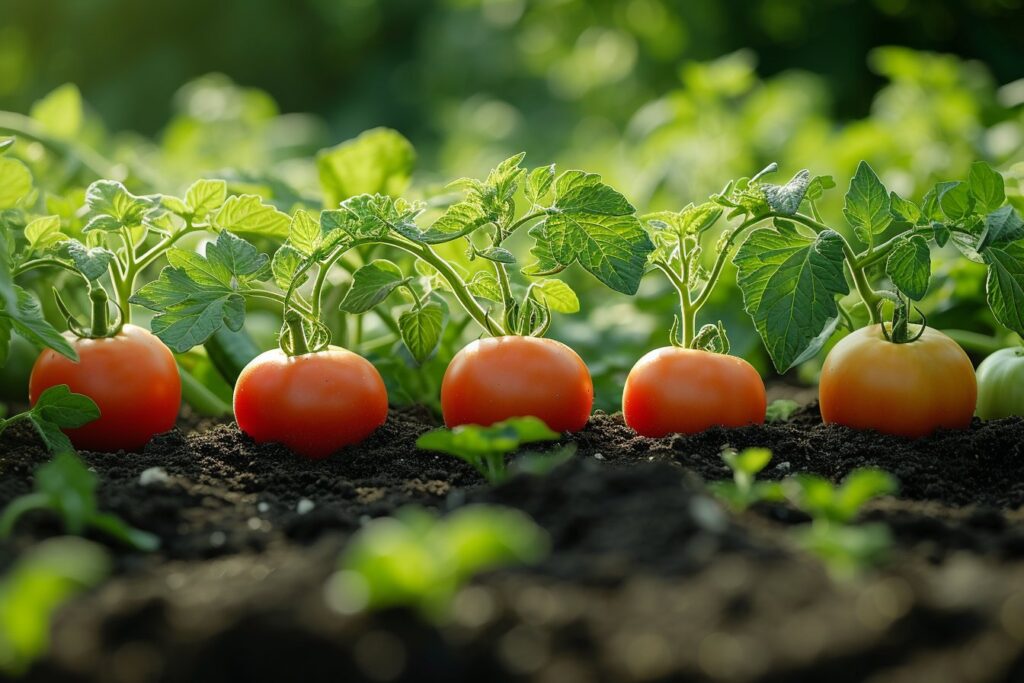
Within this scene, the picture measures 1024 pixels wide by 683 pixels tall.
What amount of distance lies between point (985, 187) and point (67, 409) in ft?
5.22

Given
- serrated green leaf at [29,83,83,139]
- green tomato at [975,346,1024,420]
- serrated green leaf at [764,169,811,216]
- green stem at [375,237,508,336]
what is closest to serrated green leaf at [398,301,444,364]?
green stem at [375,237,508,336]

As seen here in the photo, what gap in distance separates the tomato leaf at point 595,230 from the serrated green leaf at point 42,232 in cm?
82

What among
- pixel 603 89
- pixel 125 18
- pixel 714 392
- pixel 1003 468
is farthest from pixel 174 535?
pixel 125 18

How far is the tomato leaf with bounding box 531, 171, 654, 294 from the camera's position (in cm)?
179

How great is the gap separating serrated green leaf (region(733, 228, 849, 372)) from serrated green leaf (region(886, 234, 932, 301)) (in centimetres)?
10

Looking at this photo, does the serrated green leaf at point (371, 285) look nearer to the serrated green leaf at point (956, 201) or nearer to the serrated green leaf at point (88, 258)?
the serrated green leaf at point (88, 258)

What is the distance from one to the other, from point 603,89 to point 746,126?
1.98 meters

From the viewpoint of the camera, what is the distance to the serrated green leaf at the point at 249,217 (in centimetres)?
192

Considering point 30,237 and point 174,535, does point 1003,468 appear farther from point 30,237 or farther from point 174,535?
point 30,237

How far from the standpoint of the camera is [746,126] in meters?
4.62

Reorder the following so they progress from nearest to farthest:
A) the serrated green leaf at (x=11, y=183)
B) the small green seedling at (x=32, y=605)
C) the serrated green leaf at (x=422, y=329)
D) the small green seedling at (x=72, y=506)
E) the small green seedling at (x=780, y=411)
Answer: the small green seedling at (x=32, y=605) → the small green seedling at (x=72, y=506) → the serrated green leaf at (x=11, y=183) → the serrated green leaf at (x=422, y=329) → the small green seedling at (x=780, y=411)

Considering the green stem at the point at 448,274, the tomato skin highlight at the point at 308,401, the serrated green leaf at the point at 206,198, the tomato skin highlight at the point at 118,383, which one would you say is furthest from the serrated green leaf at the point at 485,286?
the tomato skin highlight at the point at 118,383

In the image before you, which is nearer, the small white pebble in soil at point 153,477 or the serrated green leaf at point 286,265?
the small white pebble in soil at point 153,477

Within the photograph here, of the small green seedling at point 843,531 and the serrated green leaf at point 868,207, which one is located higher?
the serrated green leaf at point 868,207
